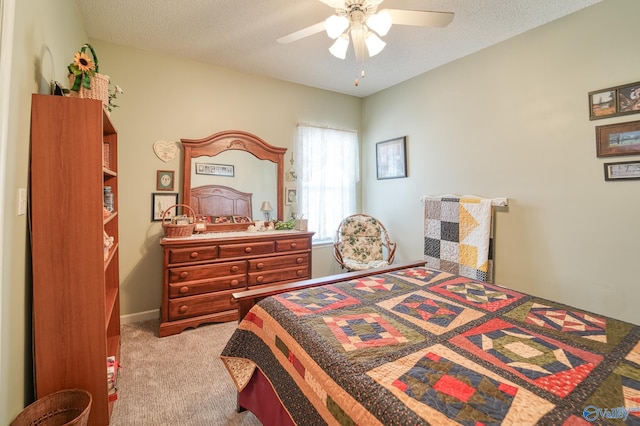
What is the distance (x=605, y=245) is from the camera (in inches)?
84.0

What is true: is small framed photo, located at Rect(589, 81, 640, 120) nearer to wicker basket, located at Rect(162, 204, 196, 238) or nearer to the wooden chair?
the wooden chair

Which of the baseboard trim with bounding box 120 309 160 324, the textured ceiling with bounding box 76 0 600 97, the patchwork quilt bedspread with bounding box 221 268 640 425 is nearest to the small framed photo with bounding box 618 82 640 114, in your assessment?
the textured ceiling with bounding box 76 0 600 97

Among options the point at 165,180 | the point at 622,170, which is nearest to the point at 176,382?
the point at 165,180

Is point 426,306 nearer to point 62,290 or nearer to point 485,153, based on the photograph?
point 62,290

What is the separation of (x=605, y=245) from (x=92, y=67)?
12.0ft

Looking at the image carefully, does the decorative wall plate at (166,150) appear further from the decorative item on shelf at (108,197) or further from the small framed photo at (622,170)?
the small framed photo at (622,170)

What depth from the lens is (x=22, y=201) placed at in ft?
4.25

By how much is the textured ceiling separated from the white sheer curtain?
2.73 feet

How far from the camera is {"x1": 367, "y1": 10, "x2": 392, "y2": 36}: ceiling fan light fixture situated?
1628mm

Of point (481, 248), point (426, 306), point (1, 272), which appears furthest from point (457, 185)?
point (1, 272)

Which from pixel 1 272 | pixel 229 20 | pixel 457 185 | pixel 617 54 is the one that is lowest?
pixel 1 272

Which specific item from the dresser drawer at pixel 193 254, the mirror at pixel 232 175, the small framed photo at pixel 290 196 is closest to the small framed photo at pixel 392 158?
the small framed photo at pixel 290 196

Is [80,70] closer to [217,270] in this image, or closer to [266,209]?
[217,270]

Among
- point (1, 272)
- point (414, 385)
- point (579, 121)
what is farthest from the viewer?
point (579, 121)
